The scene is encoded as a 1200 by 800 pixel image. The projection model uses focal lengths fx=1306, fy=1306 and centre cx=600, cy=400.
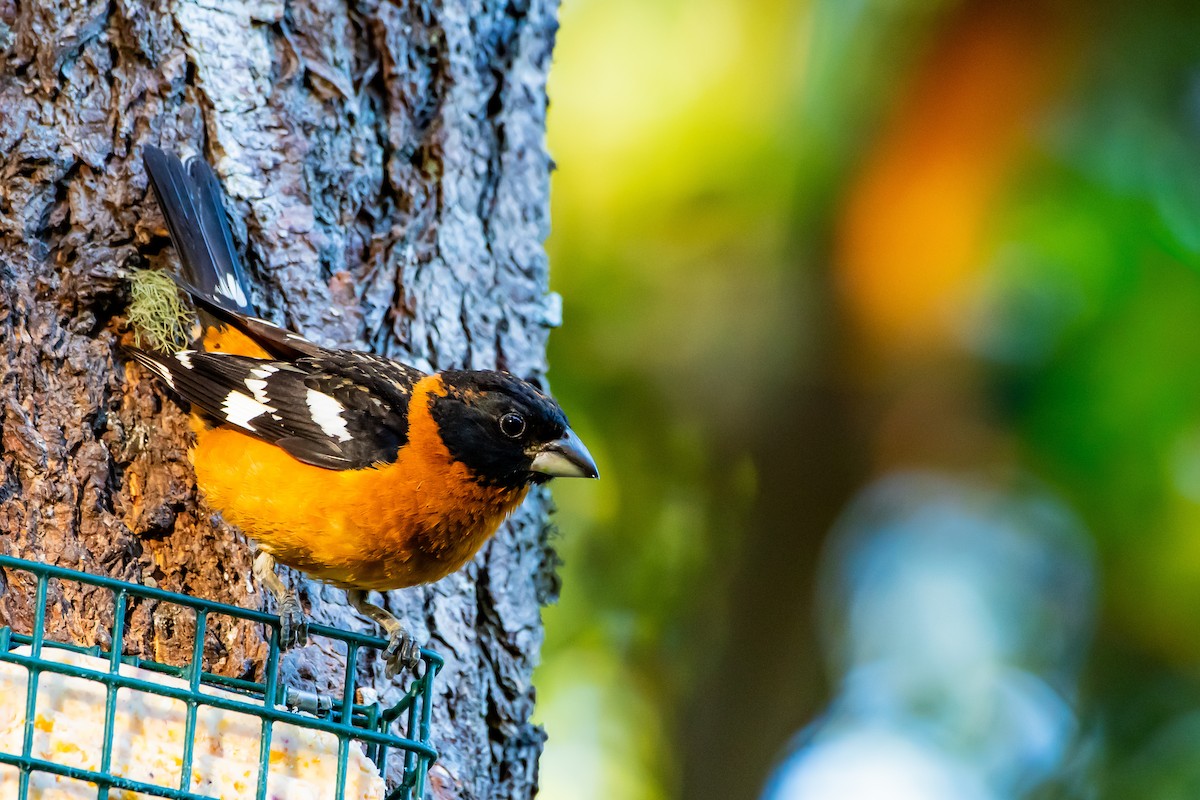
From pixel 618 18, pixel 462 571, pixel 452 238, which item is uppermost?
pixel 618 18

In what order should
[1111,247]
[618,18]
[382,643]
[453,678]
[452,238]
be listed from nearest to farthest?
1. [382,643]
2. [453,678]
3. [452,238]
4. [1111,247]
5. [618,18]

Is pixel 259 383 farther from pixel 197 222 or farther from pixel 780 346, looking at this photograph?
pixel 780 346

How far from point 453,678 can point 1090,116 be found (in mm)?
4356

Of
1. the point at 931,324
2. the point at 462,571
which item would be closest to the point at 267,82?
the point at 462,571

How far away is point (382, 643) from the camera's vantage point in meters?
3.20

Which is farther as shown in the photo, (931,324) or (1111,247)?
(931,324)

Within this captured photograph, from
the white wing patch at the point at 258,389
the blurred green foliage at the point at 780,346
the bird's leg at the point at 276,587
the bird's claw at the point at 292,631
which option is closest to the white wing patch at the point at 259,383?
the white wing patch at the point at 258,389

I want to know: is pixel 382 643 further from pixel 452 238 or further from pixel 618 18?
pixel 618 18

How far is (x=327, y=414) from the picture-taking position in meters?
3.68

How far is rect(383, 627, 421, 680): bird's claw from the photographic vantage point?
11.8 feet

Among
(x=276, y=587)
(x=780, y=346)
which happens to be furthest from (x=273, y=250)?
(x=780, y=346)

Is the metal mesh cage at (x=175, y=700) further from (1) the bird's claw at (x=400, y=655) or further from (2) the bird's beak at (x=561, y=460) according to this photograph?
(2) the bird's beak at (x=561, y=460)

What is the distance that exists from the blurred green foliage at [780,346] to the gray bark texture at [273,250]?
6.58 feet

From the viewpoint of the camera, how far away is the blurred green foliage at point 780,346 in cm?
605
